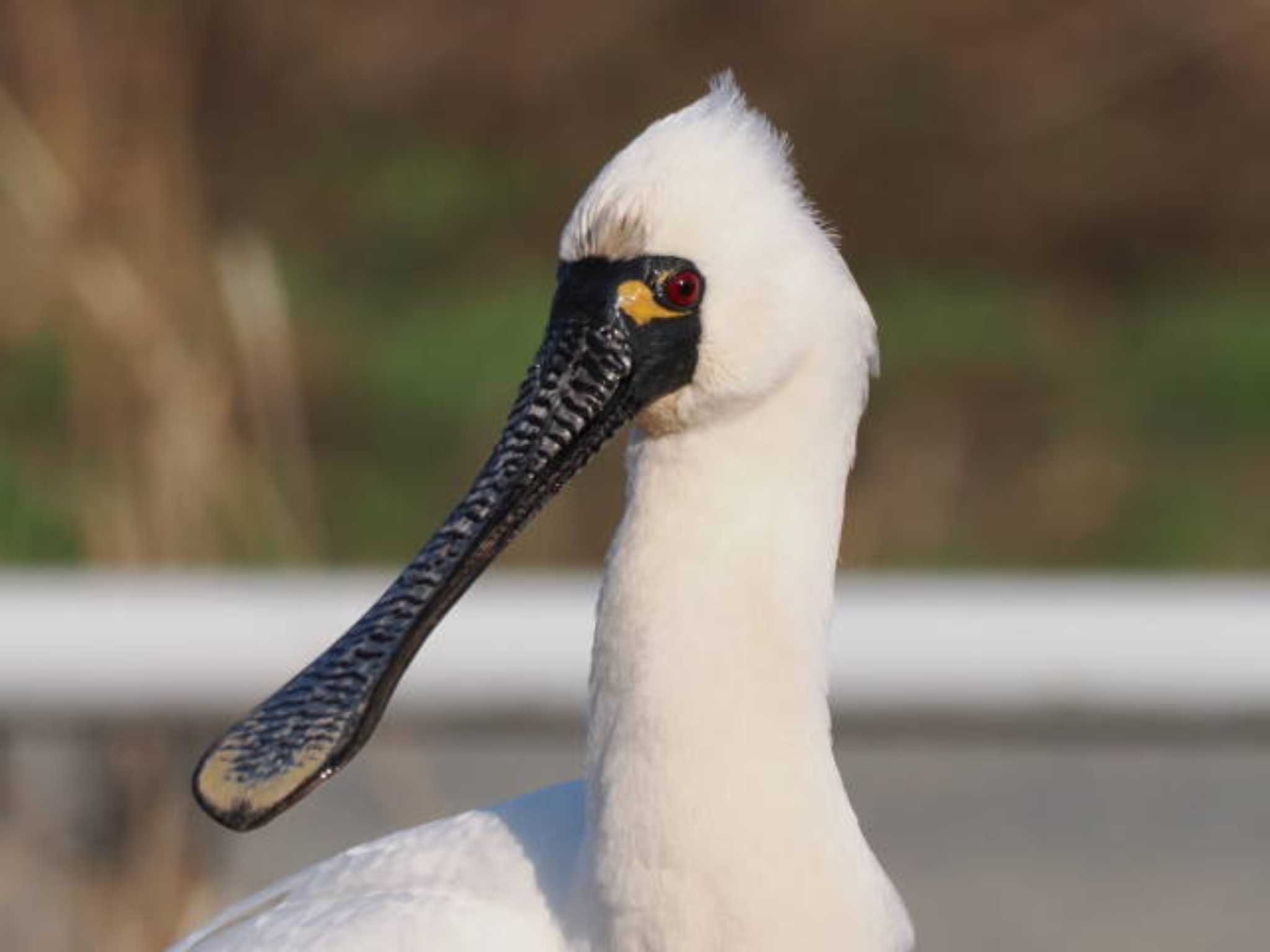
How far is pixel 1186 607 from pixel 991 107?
8.08m

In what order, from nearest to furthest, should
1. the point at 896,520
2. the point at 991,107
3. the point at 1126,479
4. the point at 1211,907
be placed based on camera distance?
the point at 1211,907 < the point at 896,520 < the point at 1126,479 < the point at 991,107

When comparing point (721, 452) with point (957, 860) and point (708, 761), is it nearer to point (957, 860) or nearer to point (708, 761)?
point (708, 761)

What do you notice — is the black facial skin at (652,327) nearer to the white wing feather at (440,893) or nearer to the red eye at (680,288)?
the red eye at (680,288)

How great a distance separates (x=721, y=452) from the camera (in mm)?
2650

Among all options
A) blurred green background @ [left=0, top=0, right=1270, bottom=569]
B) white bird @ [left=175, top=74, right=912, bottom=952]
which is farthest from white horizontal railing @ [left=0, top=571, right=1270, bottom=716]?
white bird @ [left=175, top=74, right=912, bottom=952]

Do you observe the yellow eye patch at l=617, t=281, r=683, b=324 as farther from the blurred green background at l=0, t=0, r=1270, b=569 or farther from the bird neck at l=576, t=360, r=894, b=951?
the blurred green background at l=0, t=0, r=1270, b=569

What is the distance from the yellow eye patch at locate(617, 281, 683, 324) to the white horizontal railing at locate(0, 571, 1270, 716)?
177 cm

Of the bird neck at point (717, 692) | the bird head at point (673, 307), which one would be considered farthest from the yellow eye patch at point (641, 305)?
the bird neck at point (717, 692)

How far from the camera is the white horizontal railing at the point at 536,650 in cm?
434

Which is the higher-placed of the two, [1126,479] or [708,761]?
[708,761]

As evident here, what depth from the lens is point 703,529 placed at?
2652 mm

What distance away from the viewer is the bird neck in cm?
265

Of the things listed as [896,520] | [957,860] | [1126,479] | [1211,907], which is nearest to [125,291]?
[957,860]

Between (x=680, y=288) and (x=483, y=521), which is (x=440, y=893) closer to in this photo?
(x=483, y=521)
